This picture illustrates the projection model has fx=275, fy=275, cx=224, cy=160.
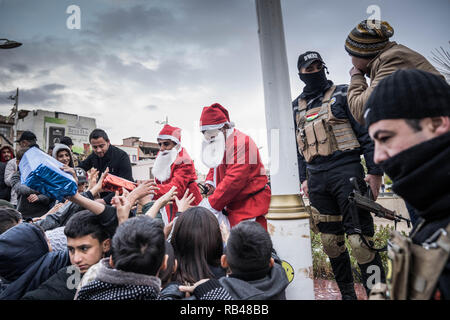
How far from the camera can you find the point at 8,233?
1911 mm

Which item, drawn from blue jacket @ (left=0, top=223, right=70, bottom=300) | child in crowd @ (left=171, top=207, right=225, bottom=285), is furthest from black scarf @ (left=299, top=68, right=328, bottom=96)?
blue jacket @ (left=0, top=223, right=70, bottom=300)

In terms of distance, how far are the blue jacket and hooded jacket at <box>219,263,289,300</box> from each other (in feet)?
4.07

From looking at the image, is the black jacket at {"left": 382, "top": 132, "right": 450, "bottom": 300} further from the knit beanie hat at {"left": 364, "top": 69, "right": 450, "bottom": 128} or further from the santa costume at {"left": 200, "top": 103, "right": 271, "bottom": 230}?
the santa costume at {"left": 200, "top": 103, "right": 271, "bottom": 230}

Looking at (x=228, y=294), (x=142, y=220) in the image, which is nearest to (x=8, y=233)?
(x=142, y=220)

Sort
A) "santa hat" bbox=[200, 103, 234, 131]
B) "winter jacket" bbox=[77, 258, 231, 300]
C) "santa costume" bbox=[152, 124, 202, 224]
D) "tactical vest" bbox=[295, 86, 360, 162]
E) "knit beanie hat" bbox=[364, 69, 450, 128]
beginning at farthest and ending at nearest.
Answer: "santa costume" bbox=[152, 124, 202, 224] → "santa hat" bbox=[200, 103, 234, 131] → "tactical vest" bbox=[295, 86, 360, 162] → "winter jacket" bbox=[77, 258, 231, 300] → "knit beanie hat" bbox=[364, 69, 450, 128]

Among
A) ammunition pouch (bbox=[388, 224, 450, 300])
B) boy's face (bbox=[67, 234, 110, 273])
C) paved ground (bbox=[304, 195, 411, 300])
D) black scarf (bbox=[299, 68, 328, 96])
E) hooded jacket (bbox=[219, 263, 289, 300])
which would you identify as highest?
black scarf (bbox=[299, 68, 328, 96])

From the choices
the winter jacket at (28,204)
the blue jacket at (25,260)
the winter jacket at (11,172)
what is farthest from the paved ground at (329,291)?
the winter jacket at (11,172)

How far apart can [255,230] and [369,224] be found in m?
1.44

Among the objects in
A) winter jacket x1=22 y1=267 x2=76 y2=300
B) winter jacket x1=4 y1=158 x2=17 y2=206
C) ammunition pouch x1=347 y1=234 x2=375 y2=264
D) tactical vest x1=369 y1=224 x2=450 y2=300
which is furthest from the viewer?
winter jacket x1=4 y1=158 x2=17 y2=206

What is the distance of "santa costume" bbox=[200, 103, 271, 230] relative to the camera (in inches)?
107

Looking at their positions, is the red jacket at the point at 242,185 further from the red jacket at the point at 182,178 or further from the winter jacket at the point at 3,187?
the winter jacket at the point at 3,187

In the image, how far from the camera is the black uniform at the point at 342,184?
2475 millimetres

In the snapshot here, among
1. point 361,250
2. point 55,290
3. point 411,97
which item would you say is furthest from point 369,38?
point 55,290

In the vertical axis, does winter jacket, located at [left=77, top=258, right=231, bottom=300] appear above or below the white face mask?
below
